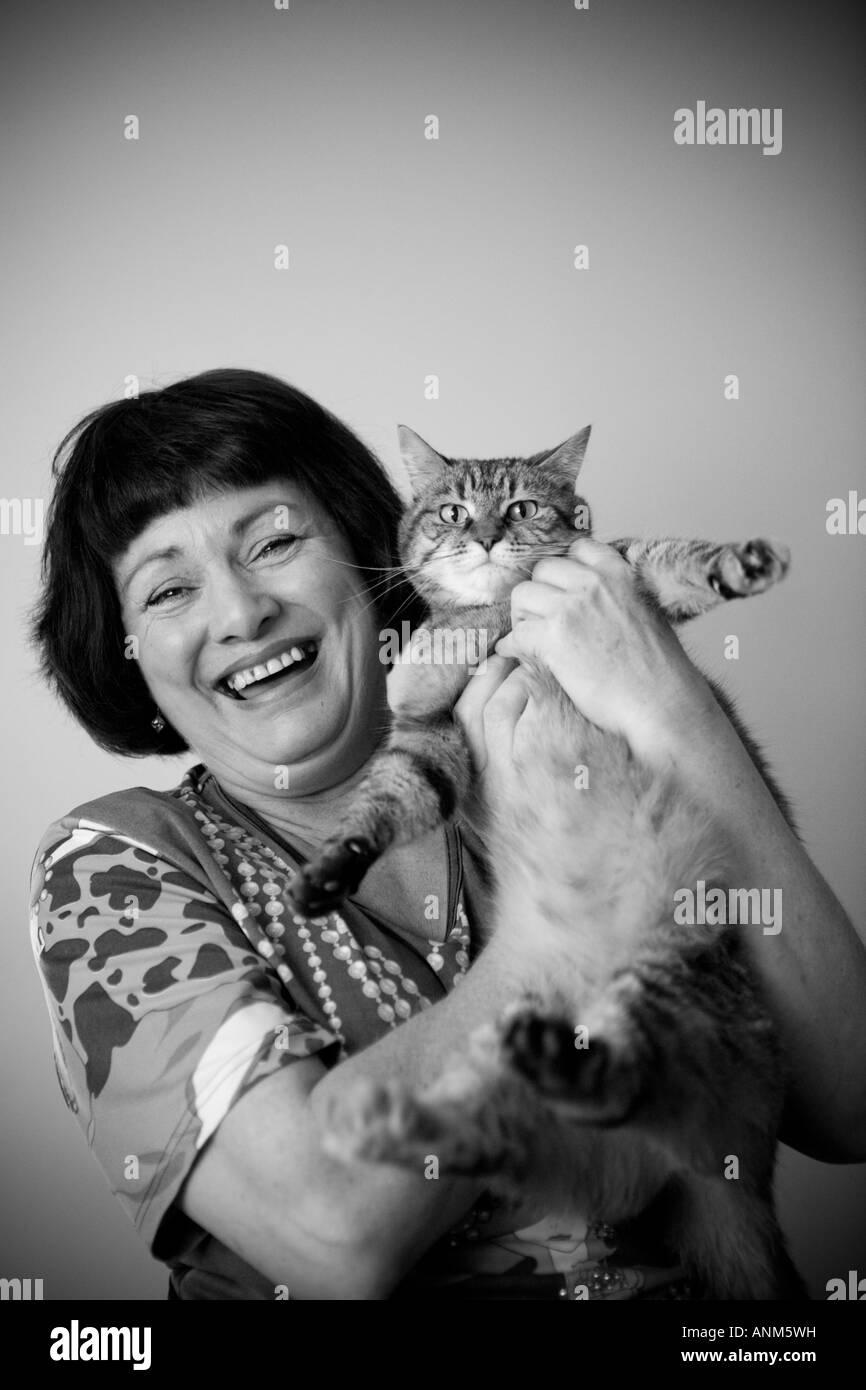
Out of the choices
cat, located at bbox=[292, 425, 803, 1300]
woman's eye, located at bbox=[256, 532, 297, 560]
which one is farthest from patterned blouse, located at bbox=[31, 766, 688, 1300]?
woman's eye, located at bbox=[256, 532, 297, 560]

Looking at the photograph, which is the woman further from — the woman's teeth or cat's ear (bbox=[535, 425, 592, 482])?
cat's ear (bbox=[535, 425, 592, 482])

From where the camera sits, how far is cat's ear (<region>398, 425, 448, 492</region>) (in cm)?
191

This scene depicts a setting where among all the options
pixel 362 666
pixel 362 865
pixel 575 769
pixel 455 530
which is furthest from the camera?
pixel 455 530

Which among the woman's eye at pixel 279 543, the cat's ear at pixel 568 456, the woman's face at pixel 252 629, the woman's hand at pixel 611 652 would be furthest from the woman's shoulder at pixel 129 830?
the cat's ear at pixel 568 456

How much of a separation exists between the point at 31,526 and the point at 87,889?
1026 millimetres

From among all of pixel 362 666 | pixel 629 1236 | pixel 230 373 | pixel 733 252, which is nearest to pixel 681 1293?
pixel 629 1236

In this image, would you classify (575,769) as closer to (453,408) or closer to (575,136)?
(453,408)

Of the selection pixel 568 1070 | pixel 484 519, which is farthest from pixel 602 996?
pixel 484 519

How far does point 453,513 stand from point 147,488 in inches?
22.2

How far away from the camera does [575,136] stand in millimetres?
2174

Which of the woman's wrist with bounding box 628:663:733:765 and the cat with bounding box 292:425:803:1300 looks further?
the woman's wrist with bounding box 628:663:733:765

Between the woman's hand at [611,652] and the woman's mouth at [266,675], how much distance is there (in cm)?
33

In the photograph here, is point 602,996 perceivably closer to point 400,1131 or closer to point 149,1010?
point 400,1131

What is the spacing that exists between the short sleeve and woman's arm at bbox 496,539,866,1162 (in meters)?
0.50
